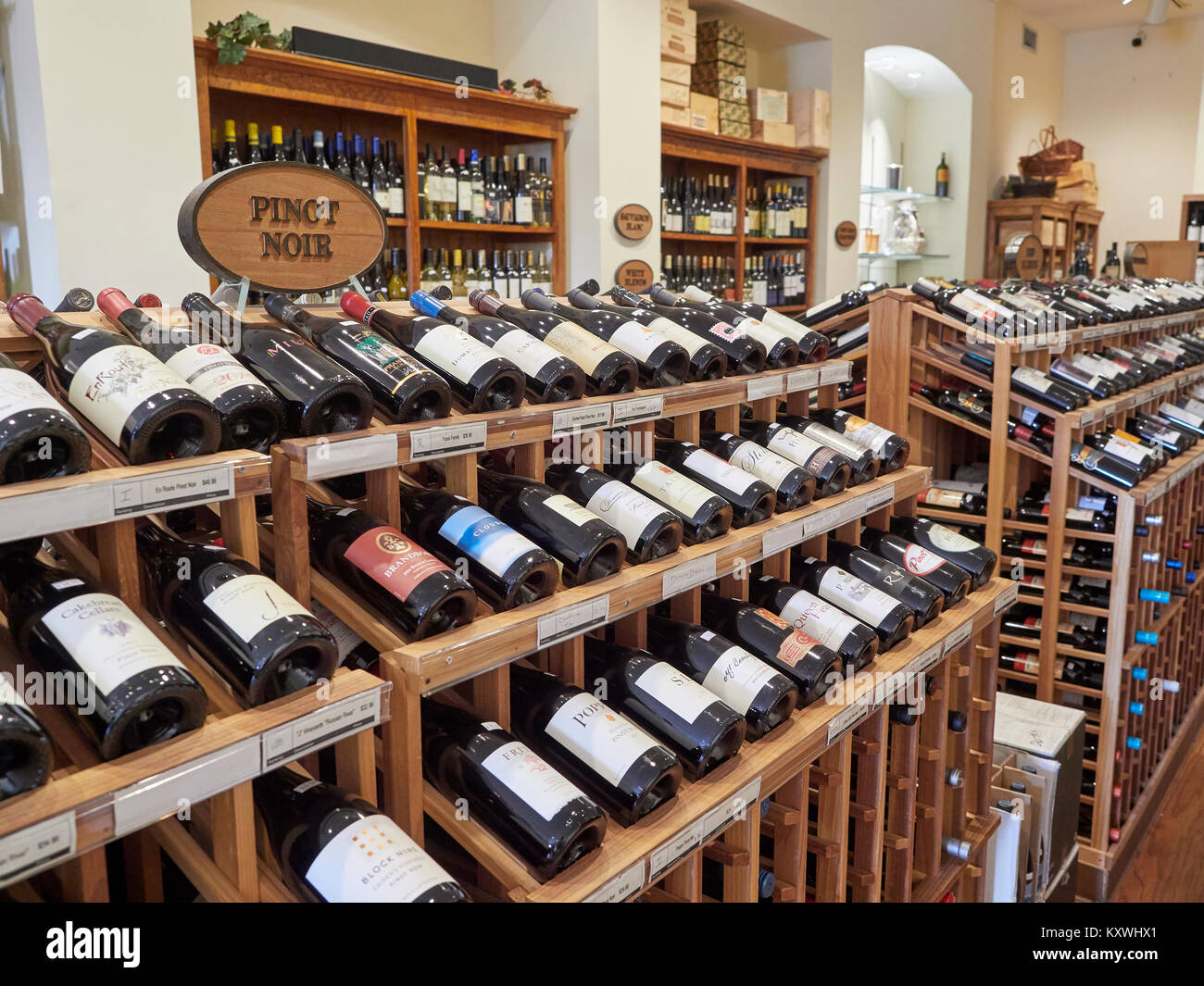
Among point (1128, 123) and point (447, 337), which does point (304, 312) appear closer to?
point (447, 337)

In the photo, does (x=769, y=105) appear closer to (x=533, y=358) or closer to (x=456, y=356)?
(x=533, y=358)

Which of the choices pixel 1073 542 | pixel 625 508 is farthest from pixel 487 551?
pixel 1073 542

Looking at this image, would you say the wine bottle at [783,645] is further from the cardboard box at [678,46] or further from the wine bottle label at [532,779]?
the cardboard box at [678,46]

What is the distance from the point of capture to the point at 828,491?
6.77 feet

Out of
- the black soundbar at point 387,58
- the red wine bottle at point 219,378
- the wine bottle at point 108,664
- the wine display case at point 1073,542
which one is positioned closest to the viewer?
the wine bottle at point 108,664

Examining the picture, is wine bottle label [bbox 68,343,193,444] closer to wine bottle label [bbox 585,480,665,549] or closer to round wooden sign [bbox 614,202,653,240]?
wine bottle label [bbox 585,480,665,549]

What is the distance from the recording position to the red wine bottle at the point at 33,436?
0.99m

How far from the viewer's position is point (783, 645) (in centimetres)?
175

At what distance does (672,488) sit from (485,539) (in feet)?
1.49

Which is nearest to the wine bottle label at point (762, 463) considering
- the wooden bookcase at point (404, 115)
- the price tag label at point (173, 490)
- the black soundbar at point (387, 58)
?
the price tag label at point (173, 490)

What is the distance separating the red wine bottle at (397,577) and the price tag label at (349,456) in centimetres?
9

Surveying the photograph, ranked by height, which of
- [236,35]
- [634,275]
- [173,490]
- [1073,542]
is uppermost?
[236,35]
